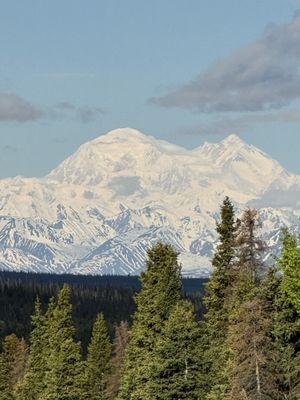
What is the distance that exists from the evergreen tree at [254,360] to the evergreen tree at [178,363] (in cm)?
723

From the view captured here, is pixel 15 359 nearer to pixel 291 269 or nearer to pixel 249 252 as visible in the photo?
pixel 249 252

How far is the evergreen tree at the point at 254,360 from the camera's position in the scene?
52.7 m

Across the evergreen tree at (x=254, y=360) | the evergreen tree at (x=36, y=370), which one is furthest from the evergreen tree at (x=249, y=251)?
the evergreen tree at (x=36, y=370)

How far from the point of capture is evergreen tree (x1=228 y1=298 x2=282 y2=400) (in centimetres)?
5269

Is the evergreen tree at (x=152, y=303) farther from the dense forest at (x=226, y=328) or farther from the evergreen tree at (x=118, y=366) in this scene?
the evergreen tree at (x=118, y=366)

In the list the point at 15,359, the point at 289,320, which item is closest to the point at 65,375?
the point at 289,320

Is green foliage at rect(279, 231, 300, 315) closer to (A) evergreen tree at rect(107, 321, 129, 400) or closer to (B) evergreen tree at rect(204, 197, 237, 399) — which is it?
(B) evergreen tree at rect(204, 197, 237, 399)

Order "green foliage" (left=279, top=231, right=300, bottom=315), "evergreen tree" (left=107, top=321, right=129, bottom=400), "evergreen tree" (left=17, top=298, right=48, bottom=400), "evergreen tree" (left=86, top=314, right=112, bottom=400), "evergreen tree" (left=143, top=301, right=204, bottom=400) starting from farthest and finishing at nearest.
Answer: "evergreen tree" (left=86, top=314, right=112, bottom=400) → "evergreen tree" (left=107, top=321, right=129, bottom=400) → "evergreen tree" (left=17, top=298, right=48, bottom=400) → "evergreen tree" (left=143, top=301, right=204, bottom=400) → "green foliage" (left=279, top=231, right=300, bottom=315)

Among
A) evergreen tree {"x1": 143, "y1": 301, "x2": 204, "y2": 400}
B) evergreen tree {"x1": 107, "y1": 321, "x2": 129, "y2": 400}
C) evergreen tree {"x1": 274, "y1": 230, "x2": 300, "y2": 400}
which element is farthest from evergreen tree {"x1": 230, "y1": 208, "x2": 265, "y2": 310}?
evergreen tree {"x1": 107, "y1": 321, "x2": 129, "y2": 400}

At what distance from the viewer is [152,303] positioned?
224ft

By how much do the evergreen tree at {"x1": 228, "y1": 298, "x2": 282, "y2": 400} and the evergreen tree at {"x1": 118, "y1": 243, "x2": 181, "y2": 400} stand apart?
13.5 meters

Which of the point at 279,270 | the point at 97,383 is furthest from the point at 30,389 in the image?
the point at 279,270

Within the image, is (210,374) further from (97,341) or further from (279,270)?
(97,341)

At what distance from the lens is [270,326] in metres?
54.9
